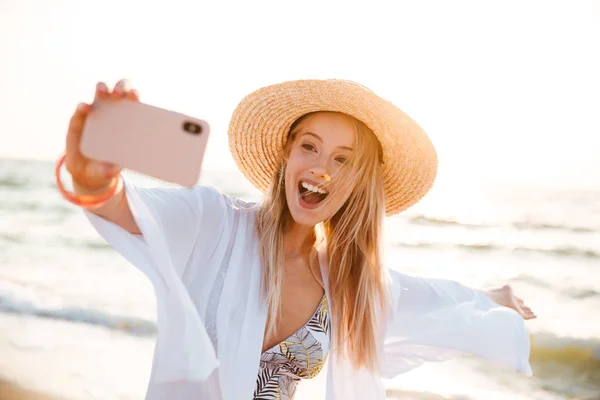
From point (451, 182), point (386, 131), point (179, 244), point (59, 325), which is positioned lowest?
point (59, 325)

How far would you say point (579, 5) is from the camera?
59.4 feet

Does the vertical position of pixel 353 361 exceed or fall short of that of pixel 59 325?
it exceeds it

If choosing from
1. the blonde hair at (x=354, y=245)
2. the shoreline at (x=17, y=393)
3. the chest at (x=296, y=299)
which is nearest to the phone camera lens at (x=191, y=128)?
the blonde hair at (x=354, y=245)

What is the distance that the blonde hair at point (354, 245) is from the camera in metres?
2.95

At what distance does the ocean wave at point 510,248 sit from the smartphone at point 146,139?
1192cm

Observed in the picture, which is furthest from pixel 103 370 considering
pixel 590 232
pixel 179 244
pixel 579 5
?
pixel 579 5

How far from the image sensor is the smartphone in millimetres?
1692

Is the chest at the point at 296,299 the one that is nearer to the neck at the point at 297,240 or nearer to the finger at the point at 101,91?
the neck at the point at 297,240

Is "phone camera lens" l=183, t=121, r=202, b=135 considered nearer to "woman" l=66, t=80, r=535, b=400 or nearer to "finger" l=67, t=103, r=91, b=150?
"finger" l=67, t=103, r=91, b=150

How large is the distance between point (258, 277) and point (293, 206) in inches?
13.6

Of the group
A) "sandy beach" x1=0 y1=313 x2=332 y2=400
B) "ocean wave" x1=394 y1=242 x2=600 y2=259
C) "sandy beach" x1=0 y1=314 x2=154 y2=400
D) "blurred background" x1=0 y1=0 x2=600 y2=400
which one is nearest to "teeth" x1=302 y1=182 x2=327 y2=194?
"sandy beach" x1=0 y1=313 x2=332 y2=400

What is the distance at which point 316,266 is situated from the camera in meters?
3.16

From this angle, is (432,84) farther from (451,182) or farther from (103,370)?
(103,370)

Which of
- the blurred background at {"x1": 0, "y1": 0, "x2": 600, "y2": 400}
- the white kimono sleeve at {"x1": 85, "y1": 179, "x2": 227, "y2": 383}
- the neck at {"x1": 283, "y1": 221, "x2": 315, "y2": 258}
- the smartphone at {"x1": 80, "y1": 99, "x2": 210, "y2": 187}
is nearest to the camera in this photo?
the smartphone at {"x1": 80, "y1": 99, "x2": 210, "y2": 187}
